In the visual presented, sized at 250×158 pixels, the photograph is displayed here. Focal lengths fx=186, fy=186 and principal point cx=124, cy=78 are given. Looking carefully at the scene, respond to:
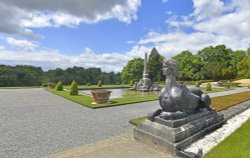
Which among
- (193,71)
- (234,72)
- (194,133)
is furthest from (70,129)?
(234,72)

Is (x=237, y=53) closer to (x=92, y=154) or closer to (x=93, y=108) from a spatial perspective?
(x=93, y=108)

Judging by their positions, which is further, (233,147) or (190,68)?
(190,68)

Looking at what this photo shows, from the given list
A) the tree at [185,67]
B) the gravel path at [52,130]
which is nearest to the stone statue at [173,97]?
the gravel path at [52,130]

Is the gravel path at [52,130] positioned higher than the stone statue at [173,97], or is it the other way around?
the stone statue at [173,97]

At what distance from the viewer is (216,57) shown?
53250 mm

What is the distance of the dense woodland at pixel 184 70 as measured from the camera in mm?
43744

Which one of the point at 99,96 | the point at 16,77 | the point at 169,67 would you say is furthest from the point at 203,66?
the point at 169,67

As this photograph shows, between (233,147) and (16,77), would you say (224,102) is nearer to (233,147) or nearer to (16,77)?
(233,147)

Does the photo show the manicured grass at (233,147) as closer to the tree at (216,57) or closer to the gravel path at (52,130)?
the gravel path at (52,130)

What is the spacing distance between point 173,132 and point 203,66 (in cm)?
5067

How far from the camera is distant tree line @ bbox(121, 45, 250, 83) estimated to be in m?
46.9

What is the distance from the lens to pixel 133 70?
49125 millimetres

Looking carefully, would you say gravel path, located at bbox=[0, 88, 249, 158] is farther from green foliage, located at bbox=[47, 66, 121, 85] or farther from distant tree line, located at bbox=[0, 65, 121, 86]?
green foliage, located at bbox=[47, 66, 121, 85]

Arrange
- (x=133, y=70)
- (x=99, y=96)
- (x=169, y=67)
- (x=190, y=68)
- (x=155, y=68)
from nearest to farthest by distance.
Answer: (x=169, y=67)
(x=99, y=96)
(x=133, y=70)
(x=155, y=68)
(x=190, y=68)
